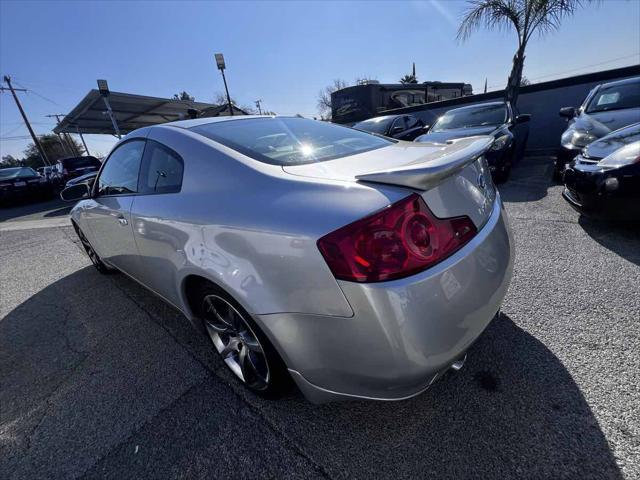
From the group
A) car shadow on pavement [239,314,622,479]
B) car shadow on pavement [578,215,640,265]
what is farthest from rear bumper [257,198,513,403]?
car shadow on pavement [578,215,640,265]

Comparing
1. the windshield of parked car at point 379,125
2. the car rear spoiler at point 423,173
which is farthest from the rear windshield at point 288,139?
the windshield of parked car at point 379,125

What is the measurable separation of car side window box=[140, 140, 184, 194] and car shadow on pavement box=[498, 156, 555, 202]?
14.6 ft

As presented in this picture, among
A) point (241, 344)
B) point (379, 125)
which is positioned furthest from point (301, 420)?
point (379, 125)

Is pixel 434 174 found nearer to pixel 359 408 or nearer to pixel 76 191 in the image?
pixel 359 408

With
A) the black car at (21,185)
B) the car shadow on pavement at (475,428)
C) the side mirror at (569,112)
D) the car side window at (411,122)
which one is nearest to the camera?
the car shadow on pavement at (475,428)

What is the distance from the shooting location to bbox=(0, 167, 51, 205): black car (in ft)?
38.2

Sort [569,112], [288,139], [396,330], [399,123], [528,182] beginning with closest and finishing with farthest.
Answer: [396,330] → [288,139] → [528,182] → [569,112] → [399,123]

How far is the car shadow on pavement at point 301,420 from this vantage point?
1.30 meters

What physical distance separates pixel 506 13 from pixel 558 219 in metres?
8.44

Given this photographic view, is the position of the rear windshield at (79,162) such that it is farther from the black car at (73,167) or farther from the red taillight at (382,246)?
the red taillight at (382,246)

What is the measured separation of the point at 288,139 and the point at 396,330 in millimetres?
1331

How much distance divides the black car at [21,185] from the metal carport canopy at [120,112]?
4402 mm

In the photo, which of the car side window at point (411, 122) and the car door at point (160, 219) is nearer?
the car door at point (160, 219)

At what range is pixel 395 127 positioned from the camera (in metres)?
8.26
